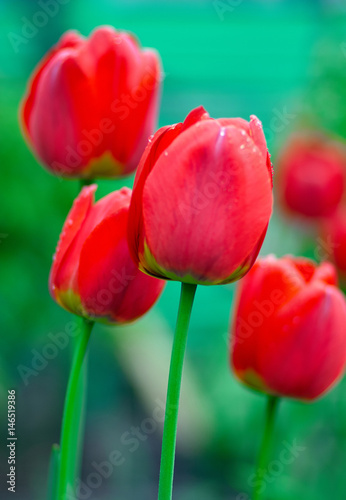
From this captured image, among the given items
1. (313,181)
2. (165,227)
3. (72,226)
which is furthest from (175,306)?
(165,227)

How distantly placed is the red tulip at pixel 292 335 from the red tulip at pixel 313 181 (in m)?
0.94

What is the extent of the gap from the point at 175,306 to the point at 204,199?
6.75 ft

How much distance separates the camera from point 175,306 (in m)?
2.48

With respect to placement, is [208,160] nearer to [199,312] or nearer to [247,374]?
[247,374]

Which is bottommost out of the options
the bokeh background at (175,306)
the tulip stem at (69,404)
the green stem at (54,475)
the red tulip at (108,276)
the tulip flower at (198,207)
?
the bokeh background at (175,306)

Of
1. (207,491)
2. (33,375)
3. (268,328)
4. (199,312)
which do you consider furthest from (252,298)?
(199,312)

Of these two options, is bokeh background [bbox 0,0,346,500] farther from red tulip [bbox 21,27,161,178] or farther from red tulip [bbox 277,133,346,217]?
red tulip [bbox 21,27,161,178]

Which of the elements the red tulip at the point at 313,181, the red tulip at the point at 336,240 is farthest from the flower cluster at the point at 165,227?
the red tulip at the point at 313,181

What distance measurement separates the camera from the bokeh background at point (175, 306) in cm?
Result: 176

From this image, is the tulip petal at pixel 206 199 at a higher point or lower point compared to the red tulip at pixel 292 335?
higher

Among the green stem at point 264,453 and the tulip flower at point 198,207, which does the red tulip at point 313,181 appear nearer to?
the green stem at point 264,453

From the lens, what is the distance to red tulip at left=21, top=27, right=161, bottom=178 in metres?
0.69

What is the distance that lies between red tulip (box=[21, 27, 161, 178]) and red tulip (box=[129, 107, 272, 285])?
255 millimetres

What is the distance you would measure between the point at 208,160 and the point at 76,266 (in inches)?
5.9
